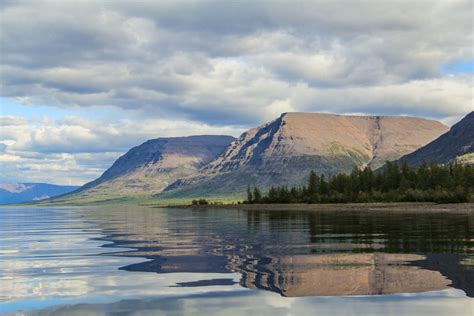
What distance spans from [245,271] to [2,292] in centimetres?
1194

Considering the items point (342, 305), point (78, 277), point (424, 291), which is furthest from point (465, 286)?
point (78, 277)

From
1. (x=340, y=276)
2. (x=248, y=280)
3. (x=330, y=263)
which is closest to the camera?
(x=248, y=280)

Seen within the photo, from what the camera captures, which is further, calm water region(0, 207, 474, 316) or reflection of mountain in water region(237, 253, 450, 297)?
reflection of mountain in water region(237, 253, 450, 297)

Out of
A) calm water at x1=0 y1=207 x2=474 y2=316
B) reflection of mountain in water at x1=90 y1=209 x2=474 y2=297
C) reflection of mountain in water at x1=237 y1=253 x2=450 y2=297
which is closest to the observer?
calm water at x1=0 y1=207 x2=474 y2=316

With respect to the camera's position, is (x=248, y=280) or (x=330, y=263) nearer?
(x=248, y=280)

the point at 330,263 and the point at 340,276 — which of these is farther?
the point at 330,263

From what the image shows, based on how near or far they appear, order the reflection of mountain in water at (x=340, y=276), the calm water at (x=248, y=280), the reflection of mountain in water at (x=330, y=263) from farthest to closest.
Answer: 1. the reflection of mountain in water at (x=330, y=263)
2. the reflection of mountain in water at (x=340, y=276)
3. the calm water at (x=248, y=280)

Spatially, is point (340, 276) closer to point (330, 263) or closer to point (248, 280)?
point (248, 280)

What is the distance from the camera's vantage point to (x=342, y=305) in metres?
21.2

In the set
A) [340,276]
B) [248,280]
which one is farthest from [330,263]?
[248,280]

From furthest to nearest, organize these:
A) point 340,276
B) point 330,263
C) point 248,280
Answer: point 330,263, point 340,276, point 248,280

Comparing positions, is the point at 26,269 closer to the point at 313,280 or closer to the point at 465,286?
the point at 313,280

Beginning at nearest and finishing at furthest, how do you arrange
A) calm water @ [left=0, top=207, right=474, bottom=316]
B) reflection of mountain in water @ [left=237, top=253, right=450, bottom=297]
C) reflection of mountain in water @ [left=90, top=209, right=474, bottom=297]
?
1. calm water @ [left=0, top=207, right=474, bottom=316]
2. reflection of mountain in water @ [left=237, top=253, right=450, bottom=297]
3. reflection of mountain in water @ [left=90, top=209, right=474, bottom=297]

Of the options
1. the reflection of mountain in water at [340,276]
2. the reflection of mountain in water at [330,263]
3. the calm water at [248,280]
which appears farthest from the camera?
the reflection of mountain in water at [330,263]
